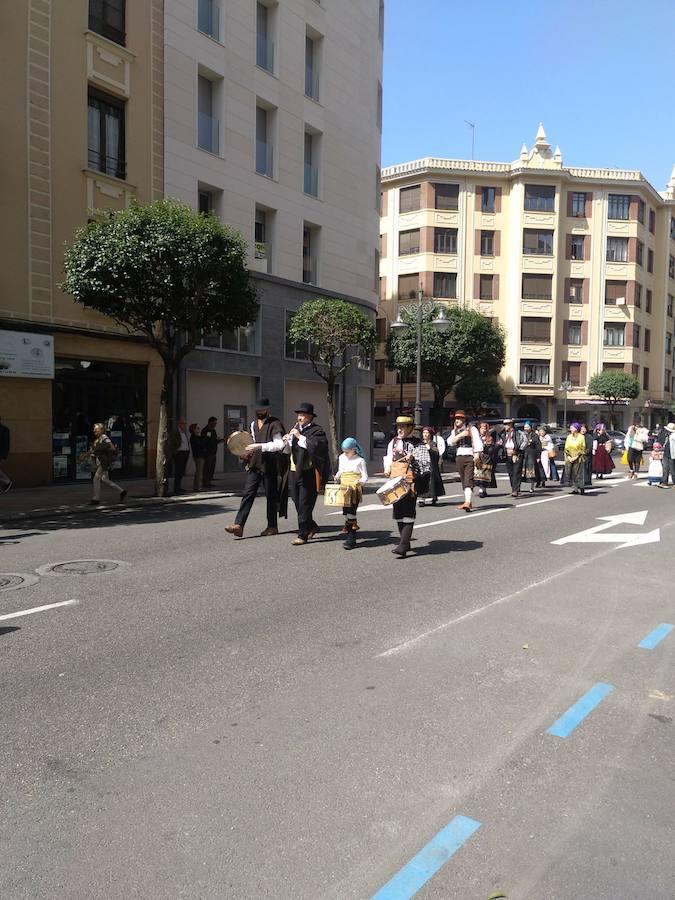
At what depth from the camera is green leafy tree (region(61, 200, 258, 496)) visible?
14.2m

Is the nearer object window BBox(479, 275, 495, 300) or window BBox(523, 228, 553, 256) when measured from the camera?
window BBox(523, 228, 553, 256)

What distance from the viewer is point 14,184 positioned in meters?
16.4

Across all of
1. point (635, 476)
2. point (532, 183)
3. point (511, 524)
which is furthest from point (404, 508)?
point (532, 183)

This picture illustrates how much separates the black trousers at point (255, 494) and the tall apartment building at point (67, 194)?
358 inches

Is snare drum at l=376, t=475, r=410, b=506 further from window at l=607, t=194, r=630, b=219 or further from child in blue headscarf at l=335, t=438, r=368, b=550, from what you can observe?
window at l=607, t=194, r=630, b=219

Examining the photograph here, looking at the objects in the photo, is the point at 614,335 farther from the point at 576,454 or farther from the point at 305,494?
the point at 305,494

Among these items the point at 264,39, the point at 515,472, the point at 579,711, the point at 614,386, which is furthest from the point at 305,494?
the point at 614,386

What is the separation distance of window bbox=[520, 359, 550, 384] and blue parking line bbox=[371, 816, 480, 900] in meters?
48.5

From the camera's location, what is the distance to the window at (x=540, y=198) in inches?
1921

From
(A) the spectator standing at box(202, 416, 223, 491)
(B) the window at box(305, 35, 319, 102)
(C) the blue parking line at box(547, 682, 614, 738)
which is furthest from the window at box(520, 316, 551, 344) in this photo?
(C) the blue parking line at box(547, 682, 614, 738)

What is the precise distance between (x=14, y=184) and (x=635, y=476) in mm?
19223

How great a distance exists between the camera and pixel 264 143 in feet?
78.0

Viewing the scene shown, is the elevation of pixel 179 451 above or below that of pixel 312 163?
below

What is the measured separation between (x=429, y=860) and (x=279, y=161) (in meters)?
24.0
